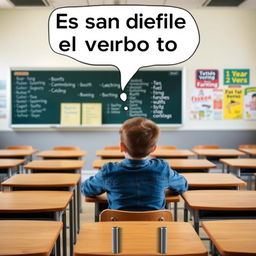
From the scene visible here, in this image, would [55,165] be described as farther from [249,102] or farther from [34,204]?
[249,102]

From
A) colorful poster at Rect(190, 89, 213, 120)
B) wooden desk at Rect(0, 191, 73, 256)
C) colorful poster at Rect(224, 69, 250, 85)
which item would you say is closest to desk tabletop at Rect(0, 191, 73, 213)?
wooden desk at Rect(0, 191, 73, 256)

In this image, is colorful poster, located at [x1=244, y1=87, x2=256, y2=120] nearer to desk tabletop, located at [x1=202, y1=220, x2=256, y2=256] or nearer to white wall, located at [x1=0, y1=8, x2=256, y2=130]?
white wall, located at [x1=0, y1=8, x2=256, y2=130]

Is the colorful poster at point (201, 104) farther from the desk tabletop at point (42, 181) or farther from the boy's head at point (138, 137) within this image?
the boy's head at point (138, 137)

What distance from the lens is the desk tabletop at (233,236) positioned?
4.50 ft

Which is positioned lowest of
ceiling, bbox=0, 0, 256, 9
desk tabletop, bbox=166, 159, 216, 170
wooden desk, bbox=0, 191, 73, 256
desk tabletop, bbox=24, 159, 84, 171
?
wooden desk, bbox=0, 191, 73, 256

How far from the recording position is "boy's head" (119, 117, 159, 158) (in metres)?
1.92

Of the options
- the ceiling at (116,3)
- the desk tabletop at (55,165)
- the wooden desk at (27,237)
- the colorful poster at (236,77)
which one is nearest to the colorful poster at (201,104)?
the colorful poster at (236,77)

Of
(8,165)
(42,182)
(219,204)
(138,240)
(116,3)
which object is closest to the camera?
(138,240)

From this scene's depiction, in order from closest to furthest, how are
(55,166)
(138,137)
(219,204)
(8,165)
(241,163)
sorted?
1. (138,137)
2. (219,204)
3. (55,166)
4. (8,165)
5. (241,163)

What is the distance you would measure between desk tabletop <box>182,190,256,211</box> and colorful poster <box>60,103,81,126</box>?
4392 mm

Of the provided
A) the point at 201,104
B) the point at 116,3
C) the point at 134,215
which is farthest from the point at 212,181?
the point at 201,104

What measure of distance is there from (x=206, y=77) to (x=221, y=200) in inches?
185

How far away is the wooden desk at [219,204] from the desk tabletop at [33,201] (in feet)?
2.47

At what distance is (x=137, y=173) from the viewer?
1.95 m
